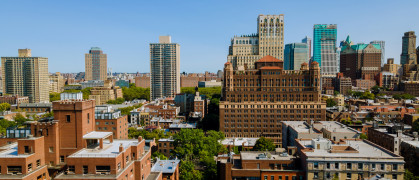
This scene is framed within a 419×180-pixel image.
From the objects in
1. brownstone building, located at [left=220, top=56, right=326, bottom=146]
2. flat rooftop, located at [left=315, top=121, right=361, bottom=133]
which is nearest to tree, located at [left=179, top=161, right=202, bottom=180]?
flat rooftop, located at [left=315, top=121, right=361, bottom=133]

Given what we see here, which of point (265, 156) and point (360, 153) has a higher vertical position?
point (360, 153)

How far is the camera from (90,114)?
5109 centimetres

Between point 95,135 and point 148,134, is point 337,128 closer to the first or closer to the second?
point 148,134

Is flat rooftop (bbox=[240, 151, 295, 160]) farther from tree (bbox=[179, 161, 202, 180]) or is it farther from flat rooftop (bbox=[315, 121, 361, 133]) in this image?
flat rooftop (bbox=[315, 121, 361, 133])

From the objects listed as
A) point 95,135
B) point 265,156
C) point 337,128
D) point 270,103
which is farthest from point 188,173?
point 270,103

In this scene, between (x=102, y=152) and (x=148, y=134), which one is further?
(x=148, y=134)

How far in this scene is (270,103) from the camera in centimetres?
13012

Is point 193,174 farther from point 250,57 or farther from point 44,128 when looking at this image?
point 250,57

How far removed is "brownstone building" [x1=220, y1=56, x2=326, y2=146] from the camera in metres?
130

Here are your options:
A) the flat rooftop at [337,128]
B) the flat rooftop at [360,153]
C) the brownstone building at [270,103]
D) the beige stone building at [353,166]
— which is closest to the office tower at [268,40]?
the brownstone building at [270,103]

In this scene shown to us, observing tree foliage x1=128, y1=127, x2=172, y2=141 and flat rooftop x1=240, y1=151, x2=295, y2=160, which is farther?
tree foliage x1=128, y1=127, x2=172, y2=141

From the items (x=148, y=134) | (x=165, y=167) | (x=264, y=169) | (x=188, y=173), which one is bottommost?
(x=188, y=173)

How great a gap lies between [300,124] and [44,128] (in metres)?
77.0

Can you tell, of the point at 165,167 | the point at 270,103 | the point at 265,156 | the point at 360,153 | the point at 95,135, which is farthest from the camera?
the point at 270,103
